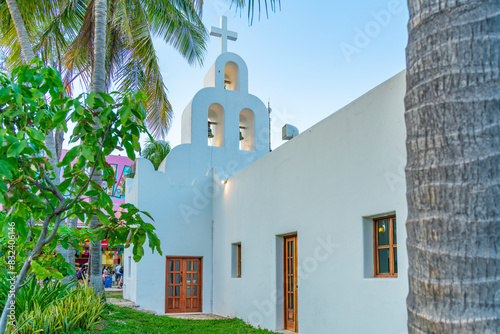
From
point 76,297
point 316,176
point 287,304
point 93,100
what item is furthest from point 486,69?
point 287,304

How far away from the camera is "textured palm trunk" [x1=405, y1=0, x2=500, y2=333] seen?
5.55ft

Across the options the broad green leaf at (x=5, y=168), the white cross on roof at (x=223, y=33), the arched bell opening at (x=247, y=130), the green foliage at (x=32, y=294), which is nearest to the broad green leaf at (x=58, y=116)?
the broad green leaf at (x=5, y=168)

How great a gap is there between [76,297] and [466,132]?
25.8ft

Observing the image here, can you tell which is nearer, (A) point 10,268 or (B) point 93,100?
(B) point 93,100

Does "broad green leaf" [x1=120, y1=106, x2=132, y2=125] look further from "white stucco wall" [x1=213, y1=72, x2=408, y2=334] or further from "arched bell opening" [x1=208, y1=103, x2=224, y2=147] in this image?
"arched bell opening" [x1=208, y1=103, x2=224, y2=147]

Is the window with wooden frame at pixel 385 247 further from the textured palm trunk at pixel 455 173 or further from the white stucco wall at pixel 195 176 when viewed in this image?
the white stucco wall at pixel 195 176

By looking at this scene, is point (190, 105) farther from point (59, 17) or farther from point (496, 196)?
point (496, 196)

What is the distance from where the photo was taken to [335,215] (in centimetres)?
801

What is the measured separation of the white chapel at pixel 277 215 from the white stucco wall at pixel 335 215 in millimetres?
22

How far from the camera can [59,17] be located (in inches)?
507

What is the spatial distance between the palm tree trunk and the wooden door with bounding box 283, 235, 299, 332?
6.73 meters

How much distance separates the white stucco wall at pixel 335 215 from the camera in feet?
22.0

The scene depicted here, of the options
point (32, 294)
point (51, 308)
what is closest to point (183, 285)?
point (32, 294)

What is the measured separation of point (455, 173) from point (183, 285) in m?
13.8
